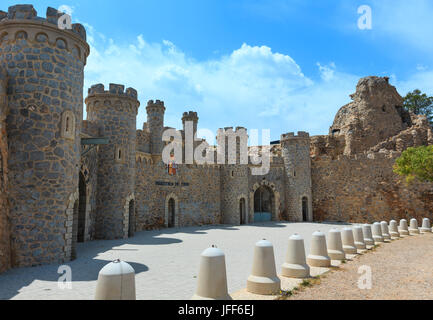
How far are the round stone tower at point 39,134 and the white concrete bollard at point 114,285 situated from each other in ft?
19.3

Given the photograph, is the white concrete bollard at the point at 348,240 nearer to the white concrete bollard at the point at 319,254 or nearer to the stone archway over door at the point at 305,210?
the white concrete bollard at the point at 319,254

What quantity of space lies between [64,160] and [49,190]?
975 millimetres

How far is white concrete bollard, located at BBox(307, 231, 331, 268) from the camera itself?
7508mm

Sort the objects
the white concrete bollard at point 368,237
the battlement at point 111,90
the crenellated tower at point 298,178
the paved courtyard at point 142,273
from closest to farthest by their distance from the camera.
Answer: the paved courtyard at point 142,273 → the white concrete bollard at point 368,237 → the battlement at point 111,90 → the crenellated tower at point 298,178

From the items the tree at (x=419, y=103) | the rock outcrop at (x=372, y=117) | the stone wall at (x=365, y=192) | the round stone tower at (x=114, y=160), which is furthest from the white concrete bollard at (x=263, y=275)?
the tree at (x=419, y=103)

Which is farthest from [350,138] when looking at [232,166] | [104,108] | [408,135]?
[104,108]

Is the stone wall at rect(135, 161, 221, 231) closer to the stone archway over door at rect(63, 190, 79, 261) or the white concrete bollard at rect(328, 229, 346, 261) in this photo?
the stone archway over door at rect(63, 190, 79, 261)

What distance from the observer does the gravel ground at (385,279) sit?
17.4ft

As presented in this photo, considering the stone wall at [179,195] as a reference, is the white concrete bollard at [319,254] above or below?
below

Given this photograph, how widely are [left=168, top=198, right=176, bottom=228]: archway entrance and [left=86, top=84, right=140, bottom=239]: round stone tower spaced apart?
17.9 feet

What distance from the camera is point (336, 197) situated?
944 inches

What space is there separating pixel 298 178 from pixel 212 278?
2163 cm

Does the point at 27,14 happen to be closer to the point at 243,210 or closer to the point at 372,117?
the point at 243,210

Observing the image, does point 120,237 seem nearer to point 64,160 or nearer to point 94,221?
point 94,221
